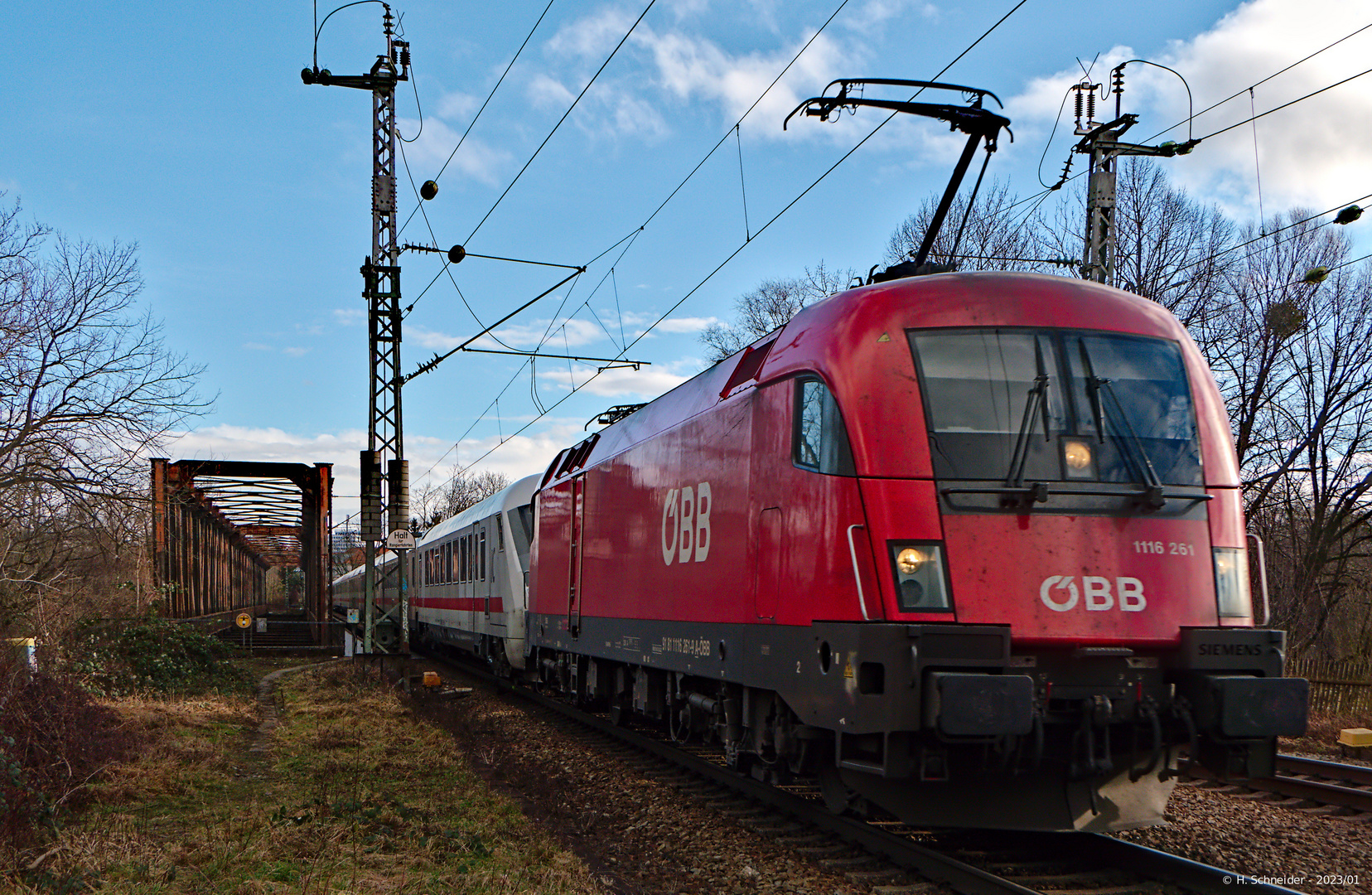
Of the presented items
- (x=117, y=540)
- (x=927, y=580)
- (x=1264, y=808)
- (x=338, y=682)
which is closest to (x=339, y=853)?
(x=927, y=580)

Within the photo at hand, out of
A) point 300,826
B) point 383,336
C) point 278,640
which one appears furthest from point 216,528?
point 300,826

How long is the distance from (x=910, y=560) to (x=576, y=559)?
25.1ft

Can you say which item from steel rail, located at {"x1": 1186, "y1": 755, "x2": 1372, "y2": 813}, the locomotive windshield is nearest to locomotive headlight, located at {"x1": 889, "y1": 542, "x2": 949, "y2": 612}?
the locomotive windshield

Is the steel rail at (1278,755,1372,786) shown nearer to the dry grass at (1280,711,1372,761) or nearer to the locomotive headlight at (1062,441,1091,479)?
the dry grass at (1280,711,1372,761)

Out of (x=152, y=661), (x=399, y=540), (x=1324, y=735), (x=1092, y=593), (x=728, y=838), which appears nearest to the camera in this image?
(x=1092, y=593)

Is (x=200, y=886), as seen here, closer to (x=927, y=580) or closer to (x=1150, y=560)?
(x=927, y=580)

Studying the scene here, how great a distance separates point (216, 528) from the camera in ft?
169

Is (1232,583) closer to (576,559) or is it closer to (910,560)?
(910,560)

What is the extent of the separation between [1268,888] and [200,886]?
19.0 ft

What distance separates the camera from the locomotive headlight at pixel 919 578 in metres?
5.73

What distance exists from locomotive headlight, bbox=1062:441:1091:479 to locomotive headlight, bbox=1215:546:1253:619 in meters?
0.92

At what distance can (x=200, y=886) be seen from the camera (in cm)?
600

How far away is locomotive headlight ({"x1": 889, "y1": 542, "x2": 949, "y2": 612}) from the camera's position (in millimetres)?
5727

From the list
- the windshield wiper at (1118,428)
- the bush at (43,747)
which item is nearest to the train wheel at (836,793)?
the windshield wiper at (1118,428)
